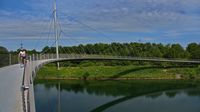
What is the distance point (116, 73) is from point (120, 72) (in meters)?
0.90

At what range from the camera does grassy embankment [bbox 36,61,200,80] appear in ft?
185

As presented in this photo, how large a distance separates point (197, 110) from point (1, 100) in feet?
72.7

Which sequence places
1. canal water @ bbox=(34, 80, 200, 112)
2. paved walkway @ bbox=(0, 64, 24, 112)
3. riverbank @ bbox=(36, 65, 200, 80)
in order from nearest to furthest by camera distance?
1. paved walkway @ bbox=(0, 64, 24, 112)
2. canal water @ bbox=(34, 80, 200, 112)
3. riverbank @ bbox=(36, 65, 200, 80)

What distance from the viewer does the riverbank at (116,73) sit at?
56406 mm

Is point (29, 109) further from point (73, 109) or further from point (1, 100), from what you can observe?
point (73, 109)

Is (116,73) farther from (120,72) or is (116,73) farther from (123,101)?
(123,101)

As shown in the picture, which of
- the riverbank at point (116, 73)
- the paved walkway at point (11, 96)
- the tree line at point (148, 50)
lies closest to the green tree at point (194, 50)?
the tree line at point (148, 50)

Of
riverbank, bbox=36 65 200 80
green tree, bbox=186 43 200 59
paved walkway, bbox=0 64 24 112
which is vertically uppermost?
green tree, bbox=186 43 200 59

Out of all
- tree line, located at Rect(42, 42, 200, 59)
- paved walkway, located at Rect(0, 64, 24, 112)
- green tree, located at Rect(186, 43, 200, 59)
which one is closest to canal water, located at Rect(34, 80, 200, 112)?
paved walkway, located at Rect(0, 64, 24, 112)

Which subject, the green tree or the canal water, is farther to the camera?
the green tree

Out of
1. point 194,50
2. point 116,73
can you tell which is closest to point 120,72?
point 116,73

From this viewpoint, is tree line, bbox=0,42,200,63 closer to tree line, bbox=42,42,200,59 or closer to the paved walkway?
tree line, bbox=42,42,200,59

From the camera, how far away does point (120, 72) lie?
193 feet

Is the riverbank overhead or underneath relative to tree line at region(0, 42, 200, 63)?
underneath
